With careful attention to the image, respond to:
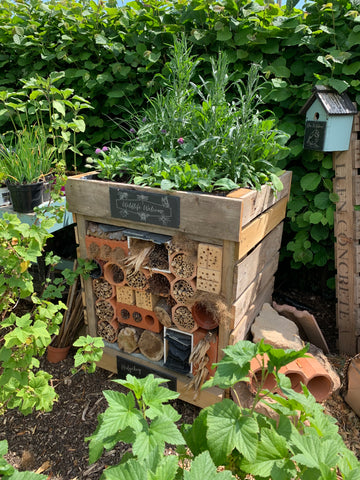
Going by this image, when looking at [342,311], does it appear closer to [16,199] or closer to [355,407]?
[355,407]

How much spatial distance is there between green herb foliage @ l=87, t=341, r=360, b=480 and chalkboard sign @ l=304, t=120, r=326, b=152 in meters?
1.56

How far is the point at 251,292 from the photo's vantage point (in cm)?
212

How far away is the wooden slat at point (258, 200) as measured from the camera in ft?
5.66

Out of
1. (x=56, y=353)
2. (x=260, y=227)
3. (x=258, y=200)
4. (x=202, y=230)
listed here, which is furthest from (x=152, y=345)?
(x=258, y=200)

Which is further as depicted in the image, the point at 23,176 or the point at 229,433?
the point at 23,176

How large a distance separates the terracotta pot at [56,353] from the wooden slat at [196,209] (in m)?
1.01

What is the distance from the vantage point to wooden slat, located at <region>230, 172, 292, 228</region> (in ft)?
5.66

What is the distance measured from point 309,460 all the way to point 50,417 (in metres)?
1.65

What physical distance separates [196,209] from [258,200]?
369mm

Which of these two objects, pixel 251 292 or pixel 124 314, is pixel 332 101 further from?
pixel 124 314

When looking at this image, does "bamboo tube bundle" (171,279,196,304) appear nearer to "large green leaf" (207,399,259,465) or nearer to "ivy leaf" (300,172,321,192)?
"large green leaf" (207,399,259,465)

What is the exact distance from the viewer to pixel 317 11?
224 centimetres

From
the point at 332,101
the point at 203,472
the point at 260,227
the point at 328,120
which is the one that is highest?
the point at 332,101

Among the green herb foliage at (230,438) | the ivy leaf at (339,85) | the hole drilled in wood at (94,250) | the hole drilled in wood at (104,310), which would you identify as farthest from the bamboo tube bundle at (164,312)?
the ivy leaf at (339,85)
